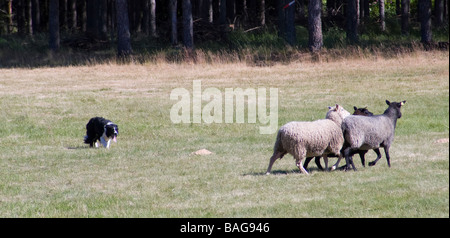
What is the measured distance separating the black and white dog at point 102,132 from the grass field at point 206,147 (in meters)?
0.38

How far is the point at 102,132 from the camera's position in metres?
15.3

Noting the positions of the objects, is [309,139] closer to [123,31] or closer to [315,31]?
[315,31]

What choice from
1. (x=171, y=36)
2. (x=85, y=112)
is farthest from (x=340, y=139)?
(x=171, y=36)

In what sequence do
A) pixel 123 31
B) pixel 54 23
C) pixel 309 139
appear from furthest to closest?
pixel 54 23 < pixel 123 31 < pixel 309 139

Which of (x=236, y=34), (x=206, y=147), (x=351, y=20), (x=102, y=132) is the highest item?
(x=351, y=20)

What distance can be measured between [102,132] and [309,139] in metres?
6.36

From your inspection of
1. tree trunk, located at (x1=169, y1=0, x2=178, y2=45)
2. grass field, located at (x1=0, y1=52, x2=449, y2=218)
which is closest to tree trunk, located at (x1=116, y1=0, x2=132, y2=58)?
tree trunk, located at (x1=169, y1=0, x2=178, y2=45)

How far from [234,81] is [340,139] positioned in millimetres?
15517

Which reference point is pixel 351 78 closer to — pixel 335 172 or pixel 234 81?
pixel 234 81

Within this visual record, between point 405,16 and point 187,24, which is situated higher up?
point 405,16

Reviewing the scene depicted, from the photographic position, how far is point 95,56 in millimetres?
36969

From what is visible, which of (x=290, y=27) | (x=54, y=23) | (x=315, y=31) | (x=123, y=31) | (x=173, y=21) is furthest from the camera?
(x=54, y=23)

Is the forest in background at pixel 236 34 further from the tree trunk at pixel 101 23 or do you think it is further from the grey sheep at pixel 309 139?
the grey sheep at pixel 309 139

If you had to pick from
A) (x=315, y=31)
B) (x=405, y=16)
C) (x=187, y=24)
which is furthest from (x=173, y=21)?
(x=405, y=16)
